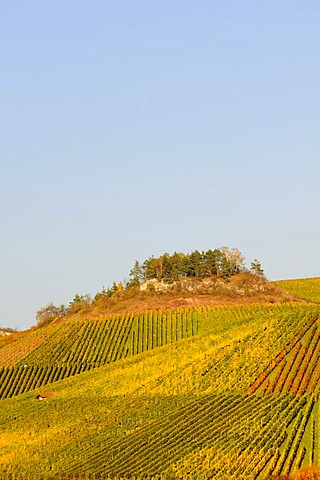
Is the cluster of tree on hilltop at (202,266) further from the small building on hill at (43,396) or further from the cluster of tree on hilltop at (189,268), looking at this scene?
the small building on hill at (43,396)

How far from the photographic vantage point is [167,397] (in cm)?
6594

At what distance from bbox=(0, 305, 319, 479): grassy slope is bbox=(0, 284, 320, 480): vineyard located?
121mm

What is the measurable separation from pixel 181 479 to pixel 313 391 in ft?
66.0

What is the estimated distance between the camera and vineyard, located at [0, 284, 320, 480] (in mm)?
48312

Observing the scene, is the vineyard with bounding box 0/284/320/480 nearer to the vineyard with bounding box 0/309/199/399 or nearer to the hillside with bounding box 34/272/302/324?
the vineyard with bounding box 0/309/199/399

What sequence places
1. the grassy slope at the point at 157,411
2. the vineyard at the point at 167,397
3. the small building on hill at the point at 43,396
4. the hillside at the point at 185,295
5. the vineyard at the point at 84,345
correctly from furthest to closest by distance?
the hillside at the point at 185,295, the vineyard at the point at 84,345, the small building on hill at the point at 43,396, the grassy slope at the point at 157,411, the vineyard at the point at 167,397

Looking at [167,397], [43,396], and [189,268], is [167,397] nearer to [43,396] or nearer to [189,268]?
[43,396]

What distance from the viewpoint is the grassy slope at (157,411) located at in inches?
1939

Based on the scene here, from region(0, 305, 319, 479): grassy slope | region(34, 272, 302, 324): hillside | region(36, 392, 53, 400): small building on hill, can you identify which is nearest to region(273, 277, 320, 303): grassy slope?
region(34, 272, 302, 324): hillside

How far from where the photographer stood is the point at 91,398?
70875mm

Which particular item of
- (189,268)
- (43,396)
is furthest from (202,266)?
(43,396)

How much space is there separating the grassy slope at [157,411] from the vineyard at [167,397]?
12 centimetres

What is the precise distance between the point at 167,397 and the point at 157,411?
14.7 feet

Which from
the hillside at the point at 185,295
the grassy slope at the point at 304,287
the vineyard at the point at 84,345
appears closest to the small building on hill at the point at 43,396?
the vineyard at the point at 84,345
